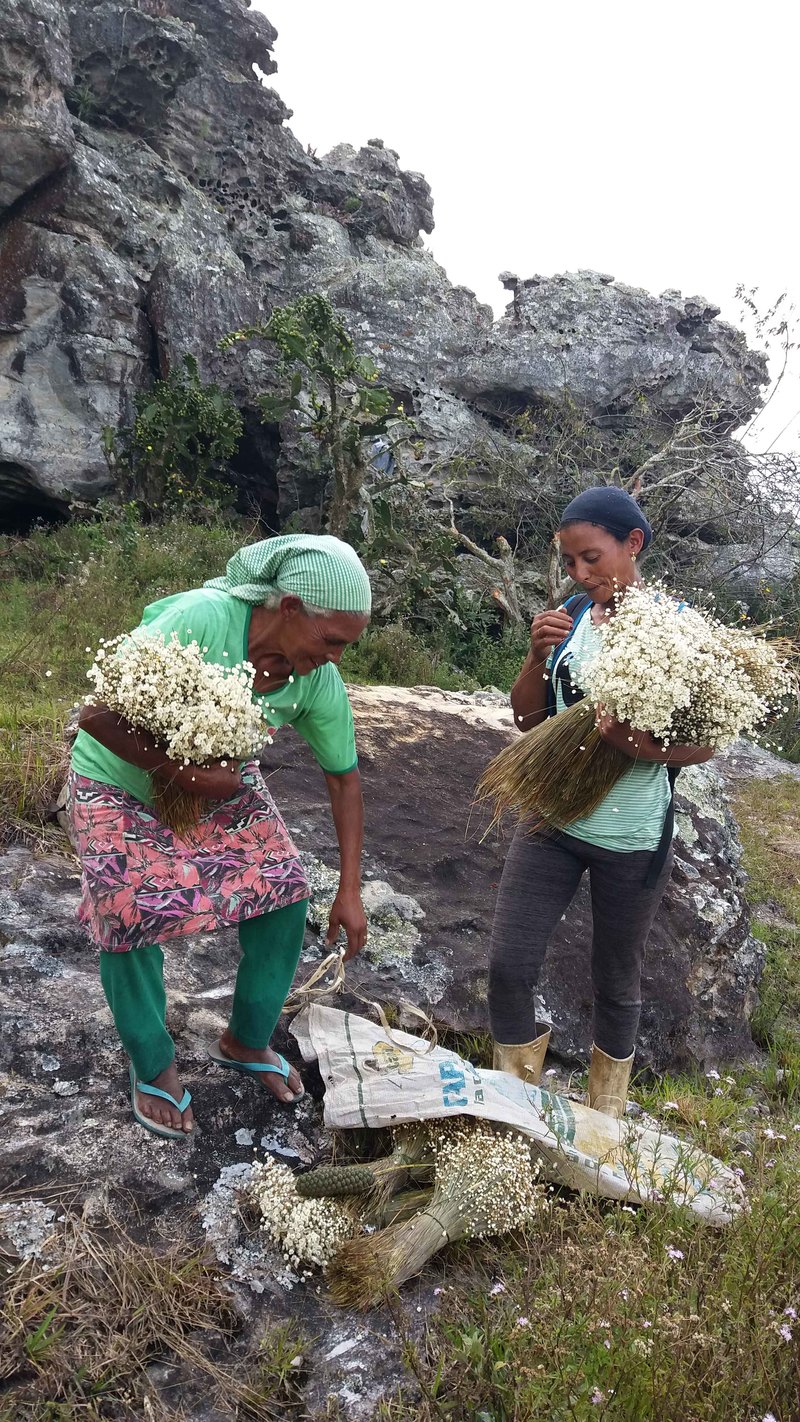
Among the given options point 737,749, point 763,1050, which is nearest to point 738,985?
point 763,1050

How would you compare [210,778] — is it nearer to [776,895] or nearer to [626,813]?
[626,813]

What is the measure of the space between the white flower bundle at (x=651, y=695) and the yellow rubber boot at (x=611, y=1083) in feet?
2.50

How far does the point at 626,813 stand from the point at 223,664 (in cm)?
117

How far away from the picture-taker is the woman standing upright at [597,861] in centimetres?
243

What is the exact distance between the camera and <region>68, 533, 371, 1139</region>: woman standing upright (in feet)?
7.14

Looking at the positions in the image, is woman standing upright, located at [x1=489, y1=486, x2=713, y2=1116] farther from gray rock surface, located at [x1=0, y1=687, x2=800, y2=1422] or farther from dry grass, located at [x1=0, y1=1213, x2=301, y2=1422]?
dry grass, located at [x1=0, y1=1213, x2=301, y2=1422]

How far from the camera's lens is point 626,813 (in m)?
2.49

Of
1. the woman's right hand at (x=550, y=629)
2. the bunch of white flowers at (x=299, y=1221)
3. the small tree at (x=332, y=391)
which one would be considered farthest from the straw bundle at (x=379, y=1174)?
→ the small tree at (x=332, y=391)

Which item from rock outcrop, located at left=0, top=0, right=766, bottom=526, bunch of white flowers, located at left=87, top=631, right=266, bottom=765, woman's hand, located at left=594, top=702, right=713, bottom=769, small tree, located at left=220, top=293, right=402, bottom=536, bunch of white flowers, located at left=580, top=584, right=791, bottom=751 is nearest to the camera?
bunch of white flowers, located at left=87, top=631, right=266, bottom=765

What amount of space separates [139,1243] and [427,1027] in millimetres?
Answer: 1244

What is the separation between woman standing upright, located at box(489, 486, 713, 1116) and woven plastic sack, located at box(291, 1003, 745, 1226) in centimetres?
17

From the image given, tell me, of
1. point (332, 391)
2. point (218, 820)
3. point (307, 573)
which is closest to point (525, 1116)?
point (218, 820)

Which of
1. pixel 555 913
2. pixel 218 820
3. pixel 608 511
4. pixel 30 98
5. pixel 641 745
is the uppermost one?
pixel 30 98

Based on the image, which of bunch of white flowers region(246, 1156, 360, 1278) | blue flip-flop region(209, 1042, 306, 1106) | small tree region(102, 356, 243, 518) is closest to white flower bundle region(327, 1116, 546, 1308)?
bunch of white flowers region(246, 1156, 360, 1278)
